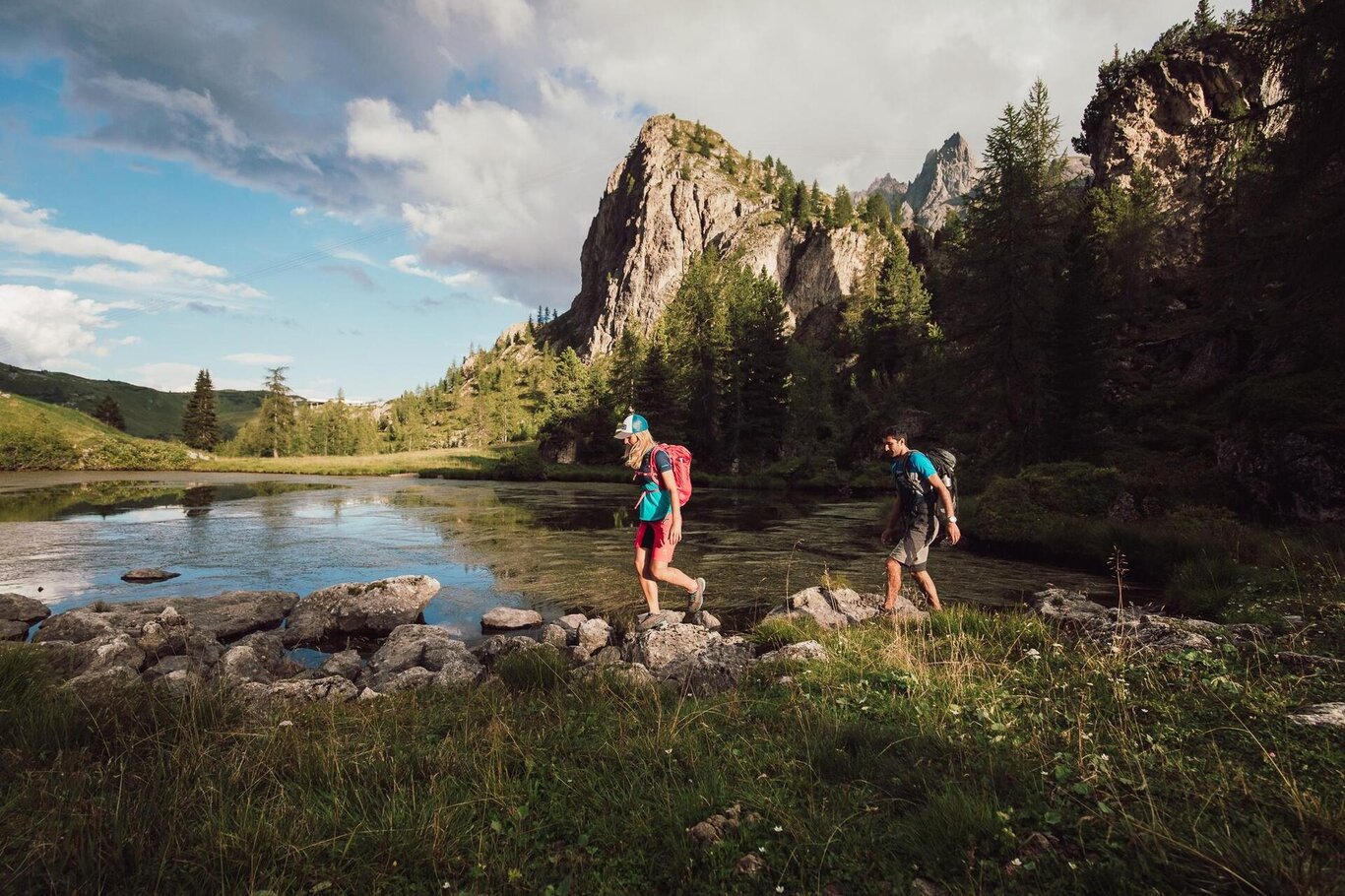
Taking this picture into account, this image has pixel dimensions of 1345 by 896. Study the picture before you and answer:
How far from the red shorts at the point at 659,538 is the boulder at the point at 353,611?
462 cm

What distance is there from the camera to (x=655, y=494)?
8.96 m

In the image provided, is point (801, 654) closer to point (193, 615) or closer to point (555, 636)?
point (555, 636)

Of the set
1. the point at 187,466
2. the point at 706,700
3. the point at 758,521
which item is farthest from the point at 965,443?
the point at 187,466

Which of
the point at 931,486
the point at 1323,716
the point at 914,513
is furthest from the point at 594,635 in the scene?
the point at 1323,716

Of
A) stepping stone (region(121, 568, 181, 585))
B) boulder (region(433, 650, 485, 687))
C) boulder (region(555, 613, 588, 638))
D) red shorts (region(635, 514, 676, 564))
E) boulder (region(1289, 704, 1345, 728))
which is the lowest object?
stepping stone (region(121, 568, 181, 585))

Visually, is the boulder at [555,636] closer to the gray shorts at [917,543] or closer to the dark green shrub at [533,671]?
the dark green shrub at [533,671]

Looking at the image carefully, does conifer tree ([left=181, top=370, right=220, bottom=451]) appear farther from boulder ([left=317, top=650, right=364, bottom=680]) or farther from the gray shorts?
the gray shorts

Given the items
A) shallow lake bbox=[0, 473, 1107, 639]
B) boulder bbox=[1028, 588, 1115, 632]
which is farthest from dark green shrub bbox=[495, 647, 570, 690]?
boulder bbox=[1028, 588, 1115, 632]

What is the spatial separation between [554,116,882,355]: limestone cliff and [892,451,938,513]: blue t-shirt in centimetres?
10532

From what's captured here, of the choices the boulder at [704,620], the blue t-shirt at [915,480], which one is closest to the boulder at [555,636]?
the boulder at [704,620]

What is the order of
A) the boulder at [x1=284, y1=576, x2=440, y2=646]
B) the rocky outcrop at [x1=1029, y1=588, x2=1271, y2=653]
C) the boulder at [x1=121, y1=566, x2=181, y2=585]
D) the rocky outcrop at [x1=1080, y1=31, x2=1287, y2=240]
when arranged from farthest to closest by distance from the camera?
1. the rocky outcrop at [x1=1080, y1=31, x2=1287, y2=240]
2. the boulder at [x1=121, y1=566, x2=181, y2=585]
3. the boulder at [x1=284, y1=576, x2=440, y2=646]
4. the rocky outcrop at [x1=1029, y1=588, x2=1271, y2=653]

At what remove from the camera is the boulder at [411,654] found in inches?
300

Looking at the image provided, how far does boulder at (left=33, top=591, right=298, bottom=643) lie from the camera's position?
28.5 feet

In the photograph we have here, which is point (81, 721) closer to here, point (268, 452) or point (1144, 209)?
point (1144, 209)
